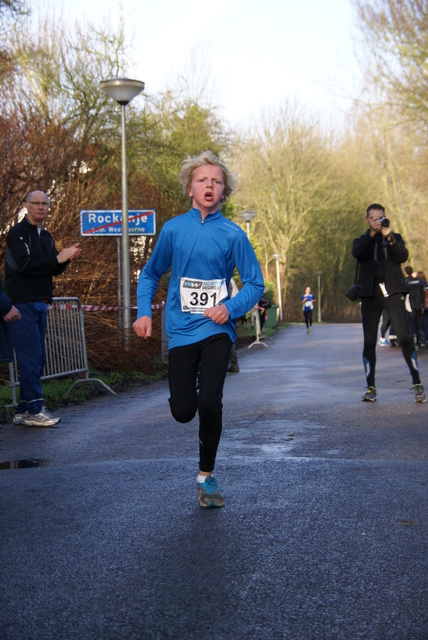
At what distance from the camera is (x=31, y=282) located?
8719 mm

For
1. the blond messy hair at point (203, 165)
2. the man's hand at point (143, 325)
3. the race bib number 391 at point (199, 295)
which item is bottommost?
the man's hand at point (143, 325)

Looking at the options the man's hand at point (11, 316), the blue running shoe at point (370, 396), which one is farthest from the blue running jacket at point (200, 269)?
the blue running shoe at point (370, 396)

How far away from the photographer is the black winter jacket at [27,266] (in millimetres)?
8617

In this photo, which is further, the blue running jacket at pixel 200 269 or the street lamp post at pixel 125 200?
the street lamp post at pixel 125 200

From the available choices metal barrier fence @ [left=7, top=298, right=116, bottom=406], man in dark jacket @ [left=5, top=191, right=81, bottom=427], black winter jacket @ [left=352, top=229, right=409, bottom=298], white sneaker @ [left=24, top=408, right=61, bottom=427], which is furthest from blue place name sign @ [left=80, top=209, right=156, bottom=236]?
white sneaker @ [left=24, top=408, right=61, bottom=427]

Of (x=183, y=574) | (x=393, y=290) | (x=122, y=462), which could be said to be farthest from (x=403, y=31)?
(x=183, y=574)

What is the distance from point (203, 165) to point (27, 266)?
3.84 m

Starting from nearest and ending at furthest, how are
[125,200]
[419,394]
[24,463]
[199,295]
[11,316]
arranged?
[199,295], [24,463], [11,316], [419,394], [125,200]

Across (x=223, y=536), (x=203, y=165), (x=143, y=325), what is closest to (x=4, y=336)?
(x=143, y=325)

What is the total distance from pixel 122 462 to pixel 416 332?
16460mm

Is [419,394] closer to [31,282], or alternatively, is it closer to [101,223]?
[31,282]

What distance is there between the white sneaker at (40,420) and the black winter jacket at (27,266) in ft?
3.63

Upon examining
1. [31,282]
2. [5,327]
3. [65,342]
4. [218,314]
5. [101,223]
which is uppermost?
[101,223]

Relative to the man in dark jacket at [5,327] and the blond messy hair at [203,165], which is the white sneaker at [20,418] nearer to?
the man in dark jacket at [5,327]
